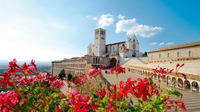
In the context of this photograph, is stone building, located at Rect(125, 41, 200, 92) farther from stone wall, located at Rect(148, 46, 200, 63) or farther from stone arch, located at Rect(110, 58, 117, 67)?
stone arch, located at Rect(110, 58, 117, 67)

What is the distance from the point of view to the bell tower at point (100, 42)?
5741 cm

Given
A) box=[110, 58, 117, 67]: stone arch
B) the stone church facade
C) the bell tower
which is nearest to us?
the stone church facade

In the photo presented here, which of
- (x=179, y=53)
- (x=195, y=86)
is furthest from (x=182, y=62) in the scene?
(x=179, y=53)

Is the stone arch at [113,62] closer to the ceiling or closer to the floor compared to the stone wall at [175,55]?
closer to the floor

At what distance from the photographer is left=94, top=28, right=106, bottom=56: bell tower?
57406mm

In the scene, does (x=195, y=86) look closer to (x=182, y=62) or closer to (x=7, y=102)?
(x=182, y=62)

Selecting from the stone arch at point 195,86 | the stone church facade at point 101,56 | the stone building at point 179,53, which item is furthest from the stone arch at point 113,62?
the stone arch at point 195,86

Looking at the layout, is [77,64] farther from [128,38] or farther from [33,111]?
[33,111]

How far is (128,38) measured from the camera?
4556 cm

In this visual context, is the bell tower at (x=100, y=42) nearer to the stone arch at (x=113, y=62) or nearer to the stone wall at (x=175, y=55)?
the stone arch at (x=113, y=62)

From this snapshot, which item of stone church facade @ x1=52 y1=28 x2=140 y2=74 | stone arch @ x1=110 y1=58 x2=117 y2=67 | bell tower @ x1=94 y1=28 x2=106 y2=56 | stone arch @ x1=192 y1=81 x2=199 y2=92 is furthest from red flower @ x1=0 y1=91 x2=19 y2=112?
bell tower @ x1=94 y1=28 x2=106 y2=56

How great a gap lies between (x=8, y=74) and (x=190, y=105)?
31.8 feet

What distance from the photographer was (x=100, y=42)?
57906 mm

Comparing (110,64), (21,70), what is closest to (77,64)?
(110,64)
